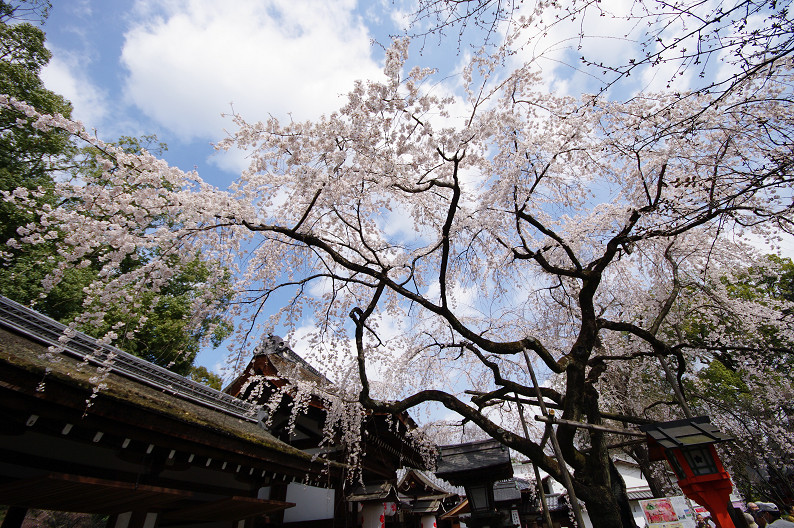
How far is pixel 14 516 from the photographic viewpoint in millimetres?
3221

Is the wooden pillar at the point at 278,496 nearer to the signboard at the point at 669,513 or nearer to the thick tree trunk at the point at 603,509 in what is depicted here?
the thick tree trunk at the point at 603,509

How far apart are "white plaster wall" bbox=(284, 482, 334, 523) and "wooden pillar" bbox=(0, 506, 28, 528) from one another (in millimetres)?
4364

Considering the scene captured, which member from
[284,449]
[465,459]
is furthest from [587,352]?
[284,449]

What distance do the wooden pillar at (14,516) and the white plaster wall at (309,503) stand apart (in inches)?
172

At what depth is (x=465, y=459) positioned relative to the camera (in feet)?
19.4

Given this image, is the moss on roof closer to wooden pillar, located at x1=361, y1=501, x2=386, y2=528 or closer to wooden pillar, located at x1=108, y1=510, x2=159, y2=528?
wooden pillar, located at x1=108, y1=510, x2=159, y2=528

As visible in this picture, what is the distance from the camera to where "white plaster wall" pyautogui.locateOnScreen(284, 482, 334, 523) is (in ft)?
22.5

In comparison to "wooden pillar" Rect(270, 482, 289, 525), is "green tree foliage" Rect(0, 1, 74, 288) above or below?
above

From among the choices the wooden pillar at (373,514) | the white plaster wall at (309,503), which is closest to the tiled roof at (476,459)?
the white plaster wall at (309,503)

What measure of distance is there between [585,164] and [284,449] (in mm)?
6420

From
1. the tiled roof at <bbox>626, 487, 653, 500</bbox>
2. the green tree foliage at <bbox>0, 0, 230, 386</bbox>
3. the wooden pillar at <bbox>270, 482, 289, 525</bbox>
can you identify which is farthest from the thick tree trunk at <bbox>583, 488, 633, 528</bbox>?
the tiled roof at <bbox>626, 487, 653, 500</bbox>

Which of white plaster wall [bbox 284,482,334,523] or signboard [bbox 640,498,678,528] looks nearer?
white plaster wall [bbox 284,482,334,523]

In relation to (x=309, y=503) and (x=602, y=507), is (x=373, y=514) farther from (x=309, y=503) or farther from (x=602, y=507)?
(x=602, y=507)

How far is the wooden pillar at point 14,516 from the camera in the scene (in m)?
3.19
